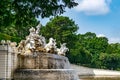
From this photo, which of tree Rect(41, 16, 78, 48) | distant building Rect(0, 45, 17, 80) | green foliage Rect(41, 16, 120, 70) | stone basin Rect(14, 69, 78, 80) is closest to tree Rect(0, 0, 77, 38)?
distant building Rect(0, 45, 17, 80)

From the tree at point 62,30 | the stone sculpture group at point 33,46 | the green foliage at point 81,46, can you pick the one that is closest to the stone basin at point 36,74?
the stone sculpture group at point 33,46

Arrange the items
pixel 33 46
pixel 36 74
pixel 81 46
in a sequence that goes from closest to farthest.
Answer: pixel 36 74, pixel 33 46, pixel 81 46

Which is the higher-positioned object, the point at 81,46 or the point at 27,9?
the point at 81,46

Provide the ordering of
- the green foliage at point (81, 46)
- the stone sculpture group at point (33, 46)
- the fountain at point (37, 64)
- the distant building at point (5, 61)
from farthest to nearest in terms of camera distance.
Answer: the green foliage at point (81, 46) → the stone sculpture group at point (33, 46) → the fountain at point (37, 64) → the distant building at point (5, 61)

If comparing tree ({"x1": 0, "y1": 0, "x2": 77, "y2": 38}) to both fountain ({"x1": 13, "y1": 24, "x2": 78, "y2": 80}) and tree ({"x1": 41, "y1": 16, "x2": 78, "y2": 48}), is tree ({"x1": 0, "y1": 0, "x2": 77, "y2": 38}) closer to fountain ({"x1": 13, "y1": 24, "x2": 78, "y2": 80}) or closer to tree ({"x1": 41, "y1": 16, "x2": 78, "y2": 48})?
fountain ({"x1": 13, "y1": 24, "x2": 78, "y2": 80})

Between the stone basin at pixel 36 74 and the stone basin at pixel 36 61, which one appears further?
the stone basin at pixel 36 61

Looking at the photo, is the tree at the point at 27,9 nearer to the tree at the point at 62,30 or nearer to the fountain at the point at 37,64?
the fountain at the point at 37,64

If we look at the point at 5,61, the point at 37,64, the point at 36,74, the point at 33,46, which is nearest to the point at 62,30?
the point at 33,46

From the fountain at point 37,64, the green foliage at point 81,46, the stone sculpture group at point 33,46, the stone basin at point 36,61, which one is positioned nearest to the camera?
the fountain at point 37,64

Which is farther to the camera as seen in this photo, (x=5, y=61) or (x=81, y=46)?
(x=81, y=46)

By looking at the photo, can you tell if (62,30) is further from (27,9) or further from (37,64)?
(27,9)

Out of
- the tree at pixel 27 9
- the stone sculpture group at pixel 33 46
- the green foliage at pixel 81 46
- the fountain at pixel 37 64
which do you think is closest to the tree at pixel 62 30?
the green foliage at pixel 81 46

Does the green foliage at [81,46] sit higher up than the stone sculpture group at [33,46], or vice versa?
the green foliage at [81,46]

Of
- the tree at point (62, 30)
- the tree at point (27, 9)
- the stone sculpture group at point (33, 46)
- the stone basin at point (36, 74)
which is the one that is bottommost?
the stone basin at point (36, 74)
